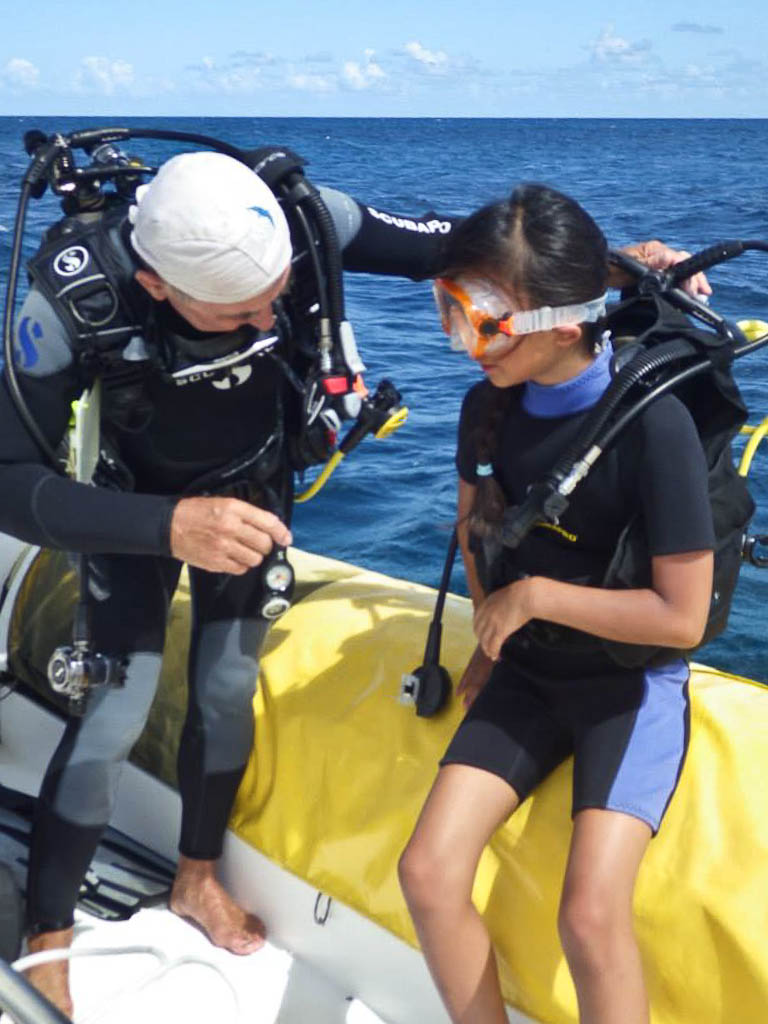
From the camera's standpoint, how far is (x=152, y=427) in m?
2.43

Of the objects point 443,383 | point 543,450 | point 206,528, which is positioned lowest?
point 443,383

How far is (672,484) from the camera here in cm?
195

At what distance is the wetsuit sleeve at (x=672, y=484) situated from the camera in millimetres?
1948

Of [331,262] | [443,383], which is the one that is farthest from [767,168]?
[331,262]

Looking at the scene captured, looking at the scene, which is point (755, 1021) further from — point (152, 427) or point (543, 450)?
point (152, 427)

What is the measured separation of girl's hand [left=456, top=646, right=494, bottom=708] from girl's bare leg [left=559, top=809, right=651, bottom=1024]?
0.44 metres

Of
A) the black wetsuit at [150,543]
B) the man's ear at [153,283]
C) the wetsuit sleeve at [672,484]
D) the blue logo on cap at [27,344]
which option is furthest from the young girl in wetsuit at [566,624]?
the blue logo on cap at [27,344]

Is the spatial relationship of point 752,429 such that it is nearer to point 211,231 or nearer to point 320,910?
point 211,231

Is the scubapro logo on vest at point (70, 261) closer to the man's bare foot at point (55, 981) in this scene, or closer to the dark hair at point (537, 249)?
the dark hair at point (537, 249)

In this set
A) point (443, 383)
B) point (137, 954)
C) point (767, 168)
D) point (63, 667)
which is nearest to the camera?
point (63, 667)

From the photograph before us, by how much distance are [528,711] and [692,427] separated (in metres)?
0.58

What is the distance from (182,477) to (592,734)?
97 centimetres

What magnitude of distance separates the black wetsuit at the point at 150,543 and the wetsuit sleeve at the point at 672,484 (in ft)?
1.68

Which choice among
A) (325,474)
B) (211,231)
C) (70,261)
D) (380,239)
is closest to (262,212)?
(211,231)
